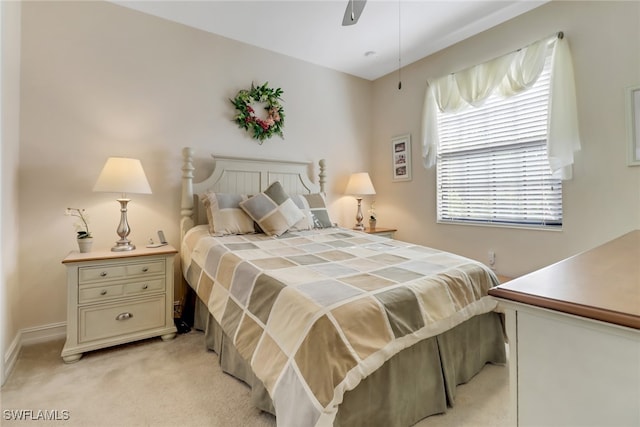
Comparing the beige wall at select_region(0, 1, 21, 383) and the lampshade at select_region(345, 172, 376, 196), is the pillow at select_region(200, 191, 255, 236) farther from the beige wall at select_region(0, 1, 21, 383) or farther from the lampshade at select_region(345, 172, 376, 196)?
the lampshade at select_region(345, 172, 376, 196)

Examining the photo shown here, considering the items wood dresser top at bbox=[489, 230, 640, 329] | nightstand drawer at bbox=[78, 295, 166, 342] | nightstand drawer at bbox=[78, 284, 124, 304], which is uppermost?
wood dresser top at bbox=[489, 230, 640, 329]

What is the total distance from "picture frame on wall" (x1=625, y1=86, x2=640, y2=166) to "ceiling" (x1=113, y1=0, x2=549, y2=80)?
43.1 inches

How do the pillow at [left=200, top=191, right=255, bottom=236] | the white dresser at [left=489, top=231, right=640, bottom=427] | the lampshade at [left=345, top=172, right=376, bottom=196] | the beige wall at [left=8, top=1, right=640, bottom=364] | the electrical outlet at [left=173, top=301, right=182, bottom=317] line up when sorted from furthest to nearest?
the lampshade at [left=345, top=172, right=376, bottom=196] → the electrical outlet at [left=173, top=301, right=182, bottom=317] → the pillow at [left=200, top=191, right=255, bottom=236] → the beige wall at [left=8, top=1, right=640, bottom=364] → the white dresser at [left=489, top=231, right=640, bottom=427]

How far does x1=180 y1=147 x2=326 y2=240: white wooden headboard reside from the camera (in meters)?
2.66

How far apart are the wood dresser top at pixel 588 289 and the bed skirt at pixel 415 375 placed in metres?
0.77

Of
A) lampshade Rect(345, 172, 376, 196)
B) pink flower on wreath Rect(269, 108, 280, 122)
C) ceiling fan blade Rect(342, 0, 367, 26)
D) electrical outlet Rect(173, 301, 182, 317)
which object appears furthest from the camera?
lampshade Rect(345, 172, 376, 196)

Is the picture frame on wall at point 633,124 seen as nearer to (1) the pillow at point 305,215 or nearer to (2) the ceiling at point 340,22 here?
(2) the ceiling at point 340,22

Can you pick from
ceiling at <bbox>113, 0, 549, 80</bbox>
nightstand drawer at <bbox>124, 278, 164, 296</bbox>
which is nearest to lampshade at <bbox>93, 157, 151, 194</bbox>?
nightstand drawer at <bbox>124, 278, 164, 296</bbox>

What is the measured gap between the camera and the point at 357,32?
292 cm

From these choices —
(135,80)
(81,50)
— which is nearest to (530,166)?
(135,80)

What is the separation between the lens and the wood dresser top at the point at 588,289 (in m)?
0.50

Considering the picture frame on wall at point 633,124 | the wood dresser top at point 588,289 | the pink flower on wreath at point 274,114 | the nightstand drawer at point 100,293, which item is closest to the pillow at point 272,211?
the pink flower on wreath at point 274,114

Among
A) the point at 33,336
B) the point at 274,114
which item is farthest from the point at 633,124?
the point at 33,336

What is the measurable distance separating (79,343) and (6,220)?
3.04 feet
